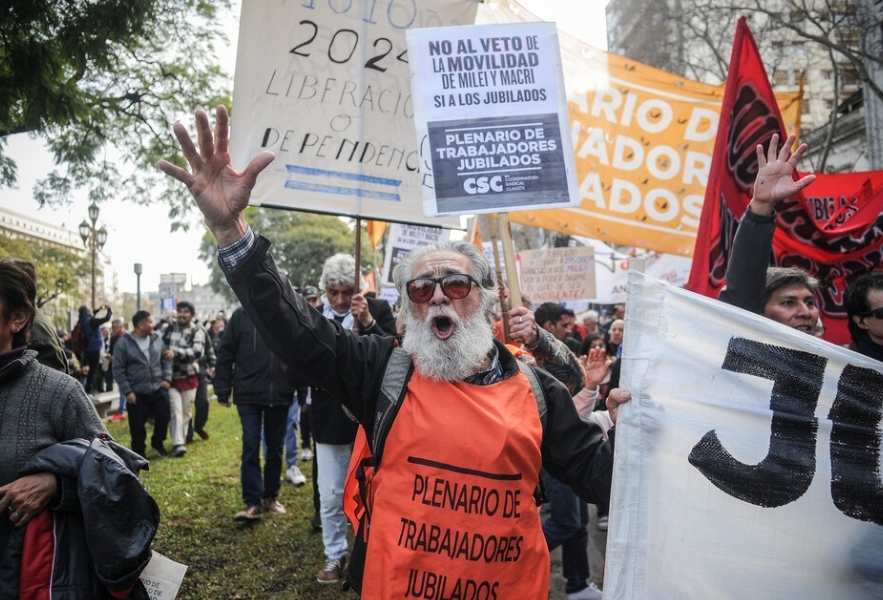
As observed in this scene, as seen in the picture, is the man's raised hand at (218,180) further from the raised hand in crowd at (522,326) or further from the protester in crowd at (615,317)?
the protester in crowd at (615,317)

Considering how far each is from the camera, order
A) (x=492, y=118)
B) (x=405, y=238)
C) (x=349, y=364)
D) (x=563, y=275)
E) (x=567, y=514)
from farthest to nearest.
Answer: (x=563, y=275) < (x=405, y=238) < (x=567, y=514) < (x=492, y=118) < (x=349, y=364)

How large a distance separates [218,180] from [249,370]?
419 centimetres

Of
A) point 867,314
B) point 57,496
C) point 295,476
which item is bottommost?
point 295,476

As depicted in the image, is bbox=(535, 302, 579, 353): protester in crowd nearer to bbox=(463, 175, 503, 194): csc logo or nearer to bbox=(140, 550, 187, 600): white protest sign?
bbox=(463, 175, 503, 194): csc logo

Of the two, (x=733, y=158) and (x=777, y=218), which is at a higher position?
(x=733, y=158)

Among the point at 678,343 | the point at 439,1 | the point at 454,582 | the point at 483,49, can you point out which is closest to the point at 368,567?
the point at 454,582

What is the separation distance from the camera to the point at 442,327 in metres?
2.53

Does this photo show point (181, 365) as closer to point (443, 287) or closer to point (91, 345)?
point (91, 345)

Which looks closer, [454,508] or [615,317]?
[454,508]

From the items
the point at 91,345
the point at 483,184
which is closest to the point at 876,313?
the point at 483,184

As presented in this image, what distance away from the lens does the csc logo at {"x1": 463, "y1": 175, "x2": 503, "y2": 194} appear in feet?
11.2

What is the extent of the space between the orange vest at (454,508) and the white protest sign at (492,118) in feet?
4.52

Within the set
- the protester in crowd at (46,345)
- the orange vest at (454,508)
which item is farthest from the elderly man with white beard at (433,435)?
the protester in crowd at (46,345)

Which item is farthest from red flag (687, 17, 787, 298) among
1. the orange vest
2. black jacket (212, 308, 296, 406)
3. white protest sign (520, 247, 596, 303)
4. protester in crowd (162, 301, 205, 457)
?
white protest sign (520, 247, 596, 303)
